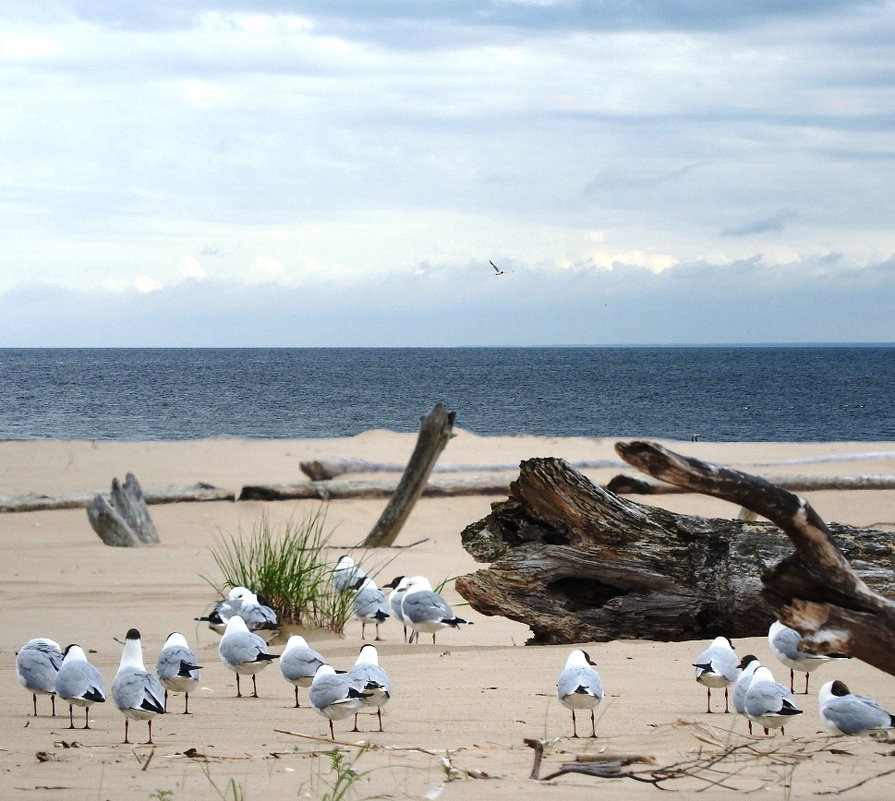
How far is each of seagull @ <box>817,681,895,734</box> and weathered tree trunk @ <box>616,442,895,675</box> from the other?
1.15m

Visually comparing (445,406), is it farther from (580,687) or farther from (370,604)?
(580,687)

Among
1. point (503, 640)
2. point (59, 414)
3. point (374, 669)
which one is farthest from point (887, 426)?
point (374, 669)

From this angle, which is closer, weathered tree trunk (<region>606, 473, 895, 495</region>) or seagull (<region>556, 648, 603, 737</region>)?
seagull (<region>556, 648, 603, 737</region>)

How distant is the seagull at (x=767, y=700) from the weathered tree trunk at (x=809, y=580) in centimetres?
133

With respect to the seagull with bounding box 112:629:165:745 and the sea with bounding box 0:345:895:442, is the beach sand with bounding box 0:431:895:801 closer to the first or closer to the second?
the seagull with bounding box 112:629:165:745

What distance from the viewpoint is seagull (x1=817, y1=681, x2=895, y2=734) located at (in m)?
4.55

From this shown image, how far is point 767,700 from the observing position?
482 centimetres

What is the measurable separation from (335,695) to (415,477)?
24.8ft

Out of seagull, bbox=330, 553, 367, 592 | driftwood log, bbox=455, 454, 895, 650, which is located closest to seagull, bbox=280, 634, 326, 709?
driftwood log, bbox=455, 454, 895, 650

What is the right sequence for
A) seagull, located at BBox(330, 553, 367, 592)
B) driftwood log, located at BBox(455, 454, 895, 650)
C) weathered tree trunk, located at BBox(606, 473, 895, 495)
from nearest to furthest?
driftwood log, located at BBox(455, 454, 895, 650) < seagull, located at BBox(330, 553, 367, 592) < weathered tree trunk, located at BBox(606, 473, 895, 495)

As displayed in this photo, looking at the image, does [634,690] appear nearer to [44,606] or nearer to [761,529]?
[761,529]

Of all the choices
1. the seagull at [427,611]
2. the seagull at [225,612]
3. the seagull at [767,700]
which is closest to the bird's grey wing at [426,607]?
the seagull at [427,611]

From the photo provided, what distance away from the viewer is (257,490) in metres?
15.2

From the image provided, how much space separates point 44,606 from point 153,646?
7.48ft
